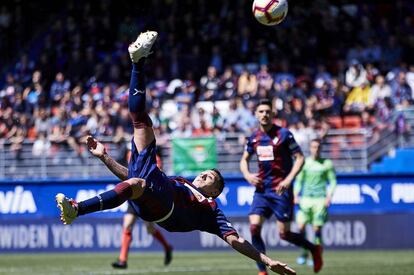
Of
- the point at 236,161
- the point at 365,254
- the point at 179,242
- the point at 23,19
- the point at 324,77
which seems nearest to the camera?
the point at 365,254

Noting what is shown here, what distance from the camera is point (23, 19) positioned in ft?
114

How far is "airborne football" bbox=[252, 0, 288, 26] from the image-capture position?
13867mm

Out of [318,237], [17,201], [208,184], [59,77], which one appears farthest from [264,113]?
[59,77]

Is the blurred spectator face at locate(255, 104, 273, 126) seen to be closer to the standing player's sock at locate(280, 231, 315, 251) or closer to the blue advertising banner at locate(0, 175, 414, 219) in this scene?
the standing player's sock at locate(280, 231, 315, 251)

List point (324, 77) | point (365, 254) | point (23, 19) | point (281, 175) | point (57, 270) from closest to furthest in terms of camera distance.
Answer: point (281, 175)
point (57, 270)
point (365, 254)
point (324, 77)
point (23, 19)

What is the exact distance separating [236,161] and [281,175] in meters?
9.07

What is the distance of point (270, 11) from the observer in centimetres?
1388

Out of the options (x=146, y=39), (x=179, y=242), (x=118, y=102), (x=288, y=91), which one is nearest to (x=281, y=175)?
(x=146, y=39)

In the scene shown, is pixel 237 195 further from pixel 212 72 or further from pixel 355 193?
pixel 212 72

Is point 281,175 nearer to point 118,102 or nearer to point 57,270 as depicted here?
point 57,270

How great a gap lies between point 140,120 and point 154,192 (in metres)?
0.83

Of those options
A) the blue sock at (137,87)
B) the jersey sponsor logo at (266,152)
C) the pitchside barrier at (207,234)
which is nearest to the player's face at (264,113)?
the jersey sponsor logo at (266,152)

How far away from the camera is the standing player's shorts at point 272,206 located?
16.0 meters

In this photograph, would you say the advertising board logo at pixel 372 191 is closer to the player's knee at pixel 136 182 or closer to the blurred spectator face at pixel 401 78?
the blurred spectator face at pixel 401 78
